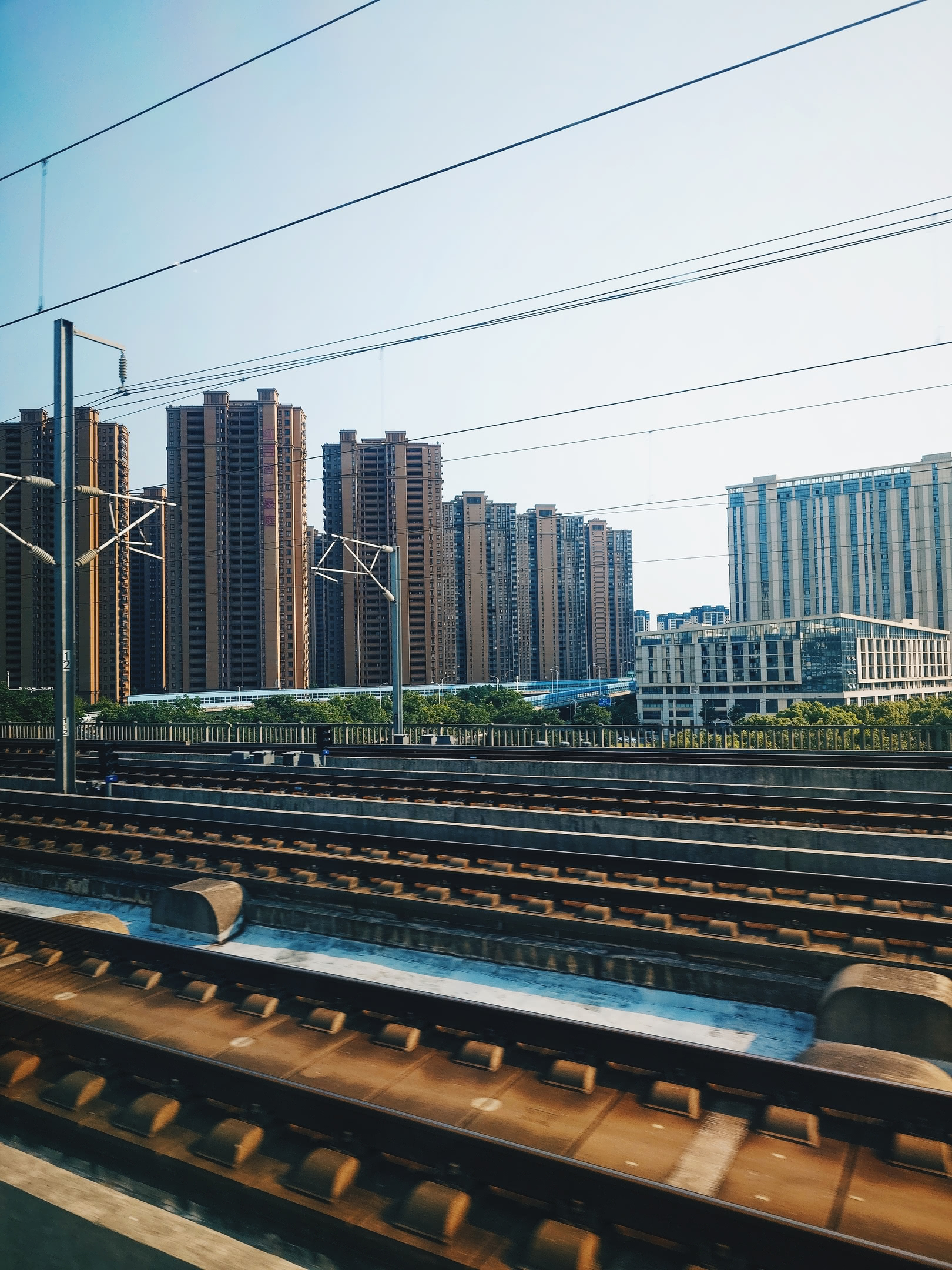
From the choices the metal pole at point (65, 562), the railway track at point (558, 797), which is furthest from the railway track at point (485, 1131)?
the metal pole at point (65, 562)

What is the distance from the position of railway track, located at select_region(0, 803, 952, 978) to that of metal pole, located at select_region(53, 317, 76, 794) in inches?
132

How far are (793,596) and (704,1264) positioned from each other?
14663 centimetres

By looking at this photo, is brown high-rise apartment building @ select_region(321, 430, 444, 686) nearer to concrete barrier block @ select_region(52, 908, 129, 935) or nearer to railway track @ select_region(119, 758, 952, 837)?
railway track @ select_region(119, 758, 952, 837)

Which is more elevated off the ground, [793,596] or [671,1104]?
[793,596]

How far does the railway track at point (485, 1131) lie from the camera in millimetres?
2938

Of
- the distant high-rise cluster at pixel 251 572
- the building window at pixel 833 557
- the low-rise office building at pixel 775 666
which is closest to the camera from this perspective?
the distant high-rise cluster at pixel 251 572

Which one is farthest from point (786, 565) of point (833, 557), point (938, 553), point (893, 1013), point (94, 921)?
point (94, 921)

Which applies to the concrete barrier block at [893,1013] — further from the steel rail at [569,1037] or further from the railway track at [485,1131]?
the railway track at [485,1131]

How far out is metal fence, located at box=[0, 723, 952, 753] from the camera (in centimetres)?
1875

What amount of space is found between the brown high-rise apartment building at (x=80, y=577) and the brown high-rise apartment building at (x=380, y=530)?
1131 inches

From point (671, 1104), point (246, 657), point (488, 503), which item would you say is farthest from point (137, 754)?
point (488, 503)

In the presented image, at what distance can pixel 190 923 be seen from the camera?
25.7 ft

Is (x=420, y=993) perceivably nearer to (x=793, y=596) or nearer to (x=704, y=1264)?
(x=704, y=1264)

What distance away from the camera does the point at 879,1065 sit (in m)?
4.08
